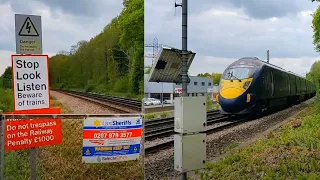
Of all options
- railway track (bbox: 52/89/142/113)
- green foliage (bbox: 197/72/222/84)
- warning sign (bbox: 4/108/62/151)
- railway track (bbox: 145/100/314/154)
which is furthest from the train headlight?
warning sign (bbox: 4/108/62/151)

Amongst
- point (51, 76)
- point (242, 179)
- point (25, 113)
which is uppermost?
point (51, 76)

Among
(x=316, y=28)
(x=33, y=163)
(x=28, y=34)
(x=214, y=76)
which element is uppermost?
(x=316, y=28)

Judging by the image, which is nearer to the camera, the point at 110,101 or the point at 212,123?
the point at 110,101

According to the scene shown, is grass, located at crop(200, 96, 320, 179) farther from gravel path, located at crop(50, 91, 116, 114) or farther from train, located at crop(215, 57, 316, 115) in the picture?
gravel path, located at crop(50, 91, 116, 114)

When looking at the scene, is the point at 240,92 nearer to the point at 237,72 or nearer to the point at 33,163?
the point at 237,72

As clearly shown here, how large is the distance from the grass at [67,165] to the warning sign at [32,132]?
0.25 ft

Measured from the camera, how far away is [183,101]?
355 centimetres

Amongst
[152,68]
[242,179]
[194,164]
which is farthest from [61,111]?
[242,179]

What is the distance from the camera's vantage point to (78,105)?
12.2 feet

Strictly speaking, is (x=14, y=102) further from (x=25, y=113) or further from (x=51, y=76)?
(x=51, y=76)

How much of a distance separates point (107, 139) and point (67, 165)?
1.80 feet

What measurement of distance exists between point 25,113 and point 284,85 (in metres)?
4.92

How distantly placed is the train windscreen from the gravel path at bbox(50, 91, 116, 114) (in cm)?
141

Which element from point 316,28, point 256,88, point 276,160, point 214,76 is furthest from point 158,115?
point 256,88
